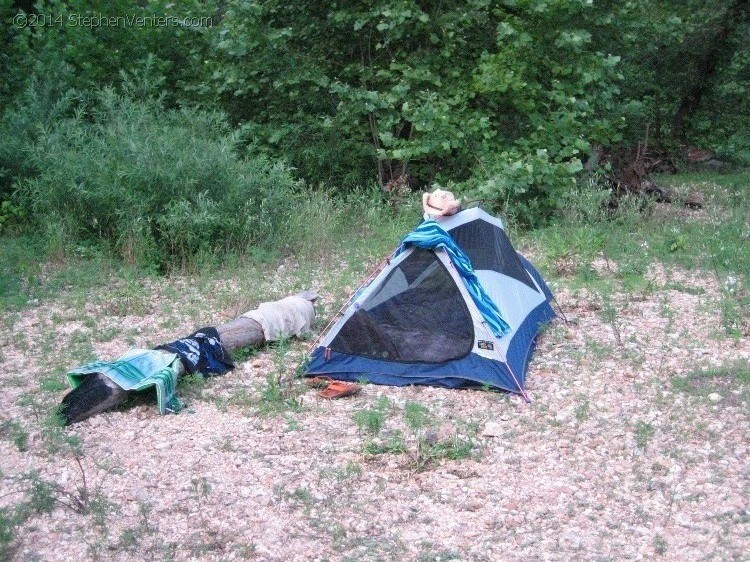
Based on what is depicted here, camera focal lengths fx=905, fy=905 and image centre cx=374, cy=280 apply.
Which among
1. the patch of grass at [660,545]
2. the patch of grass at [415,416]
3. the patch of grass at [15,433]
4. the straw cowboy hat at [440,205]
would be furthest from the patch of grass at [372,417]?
the patch of grass at [15,433]

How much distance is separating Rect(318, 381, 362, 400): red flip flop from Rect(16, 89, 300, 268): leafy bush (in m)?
3.38

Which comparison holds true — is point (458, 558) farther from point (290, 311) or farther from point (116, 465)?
point (290, 311)

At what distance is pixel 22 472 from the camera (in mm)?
4988

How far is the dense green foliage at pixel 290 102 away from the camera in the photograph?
969 cm

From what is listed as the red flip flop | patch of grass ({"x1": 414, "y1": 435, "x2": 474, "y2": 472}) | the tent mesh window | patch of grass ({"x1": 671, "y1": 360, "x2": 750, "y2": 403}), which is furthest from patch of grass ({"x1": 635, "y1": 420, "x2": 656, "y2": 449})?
the red flip flop

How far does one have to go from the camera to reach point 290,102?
12.1 metres

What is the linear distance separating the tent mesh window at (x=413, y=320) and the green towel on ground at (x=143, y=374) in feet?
3.82

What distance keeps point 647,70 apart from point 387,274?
12.7m

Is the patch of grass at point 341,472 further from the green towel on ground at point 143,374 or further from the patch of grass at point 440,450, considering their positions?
the green towel on ground at point 143,374

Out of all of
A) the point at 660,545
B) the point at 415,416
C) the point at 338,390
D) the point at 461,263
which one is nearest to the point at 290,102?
the point at 461,263

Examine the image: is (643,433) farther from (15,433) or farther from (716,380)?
(15,433)

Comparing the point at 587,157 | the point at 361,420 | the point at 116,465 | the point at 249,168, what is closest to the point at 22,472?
the point at 116,465

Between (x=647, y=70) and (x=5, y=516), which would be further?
(x=647, y=70)

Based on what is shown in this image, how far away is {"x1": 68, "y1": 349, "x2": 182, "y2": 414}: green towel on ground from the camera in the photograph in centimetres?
575
